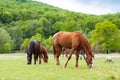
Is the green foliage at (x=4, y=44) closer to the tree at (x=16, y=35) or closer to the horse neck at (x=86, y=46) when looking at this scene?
the tree at (x=16, y=35)

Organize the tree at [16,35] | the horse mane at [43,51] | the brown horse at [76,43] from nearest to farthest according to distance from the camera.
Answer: the brown horse at [76,43] < the horse mane at [43,51] < the tree at [16,35]

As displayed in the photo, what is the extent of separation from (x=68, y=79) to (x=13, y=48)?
395ft

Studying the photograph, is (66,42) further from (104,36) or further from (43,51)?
(104,36)

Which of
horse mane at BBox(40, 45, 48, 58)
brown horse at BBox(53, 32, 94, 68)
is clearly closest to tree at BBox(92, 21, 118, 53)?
horse mane at BBox(40, 45, 48, 58)

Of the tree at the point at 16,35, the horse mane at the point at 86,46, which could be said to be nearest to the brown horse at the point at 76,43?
the horse mane at the point at 86,46

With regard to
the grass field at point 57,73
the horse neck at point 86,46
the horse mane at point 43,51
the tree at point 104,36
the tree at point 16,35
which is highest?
the horse neck at point 86,46

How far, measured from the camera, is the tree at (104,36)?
332 ft

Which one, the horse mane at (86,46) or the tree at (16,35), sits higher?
the horse mane at (86,46)

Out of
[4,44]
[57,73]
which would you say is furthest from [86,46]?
[4,44]

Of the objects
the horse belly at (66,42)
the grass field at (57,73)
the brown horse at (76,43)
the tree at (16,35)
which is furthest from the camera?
the tree at (16,35)

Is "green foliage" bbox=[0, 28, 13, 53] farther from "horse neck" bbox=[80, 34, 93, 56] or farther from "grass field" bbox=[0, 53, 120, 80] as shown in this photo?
"horse neck" bbox=[80, 34, 93, 56]

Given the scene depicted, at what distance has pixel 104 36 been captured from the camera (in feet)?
340

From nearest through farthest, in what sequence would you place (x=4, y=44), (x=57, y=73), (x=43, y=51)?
(x=57, y=73)
(x=43, y=51)
(x=4, y=44)

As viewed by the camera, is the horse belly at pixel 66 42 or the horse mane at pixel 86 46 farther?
the horse belly at pixel 66 42
